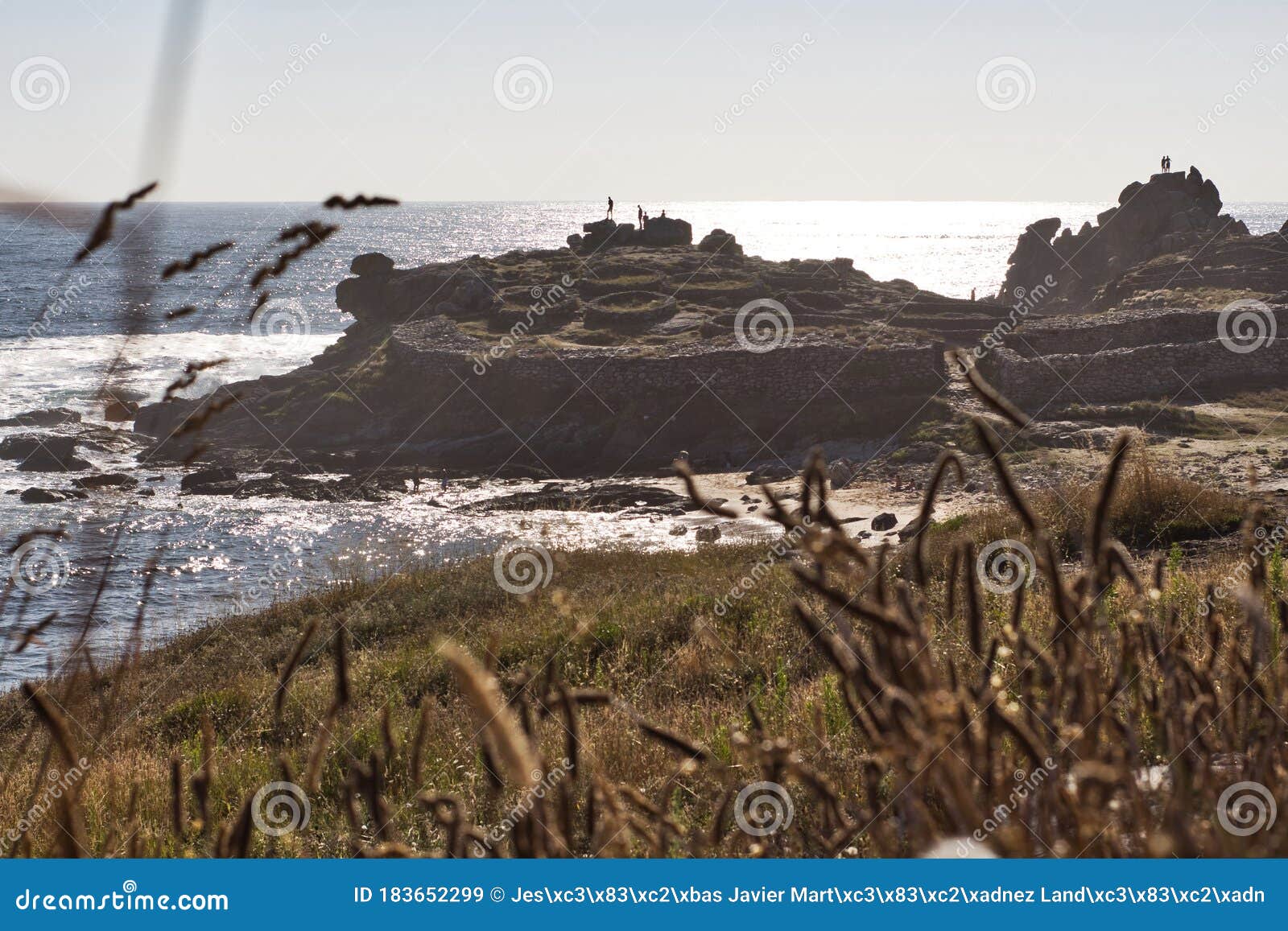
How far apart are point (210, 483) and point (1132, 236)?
150 feet

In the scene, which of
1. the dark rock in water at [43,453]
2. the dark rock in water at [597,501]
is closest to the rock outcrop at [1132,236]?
the dark rock in water at [597,501]

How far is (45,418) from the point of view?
34.6m

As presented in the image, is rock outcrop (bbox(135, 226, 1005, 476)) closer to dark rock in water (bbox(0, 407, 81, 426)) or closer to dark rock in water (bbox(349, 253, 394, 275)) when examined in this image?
dark rock in water (bbox(349, 253, 394, 275))

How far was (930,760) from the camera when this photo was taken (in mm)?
947

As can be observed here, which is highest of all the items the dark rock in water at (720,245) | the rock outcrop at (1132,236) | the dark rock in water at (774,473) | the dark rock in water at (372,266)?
the rock outcrop at (1132,236)

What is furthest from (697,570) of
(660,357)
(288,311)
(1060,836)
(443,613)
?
(288,311)

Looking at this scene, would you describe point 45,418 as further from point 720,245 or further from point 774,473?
point 720,245

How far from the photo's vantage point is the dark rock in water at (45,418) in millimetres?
34281

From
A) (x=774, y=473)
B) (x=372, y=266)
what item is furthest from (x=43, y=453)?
(x=774, y=473)

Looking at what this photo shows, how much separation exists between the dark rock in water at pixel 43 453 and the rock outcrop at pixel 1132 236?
131ft

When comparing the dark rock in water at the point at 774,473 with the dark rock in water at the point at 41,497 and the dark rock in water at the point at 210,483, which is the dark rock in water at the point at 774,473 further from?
the dark rock in water at the point at 41,497

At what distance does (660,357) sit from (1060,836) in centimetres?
2801

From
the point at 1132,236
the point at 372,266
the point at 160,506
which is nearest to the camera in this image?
the point at 160,506

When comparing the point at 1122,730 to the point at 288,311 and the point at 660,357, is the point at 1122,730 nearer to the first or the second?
the point at 660,357
